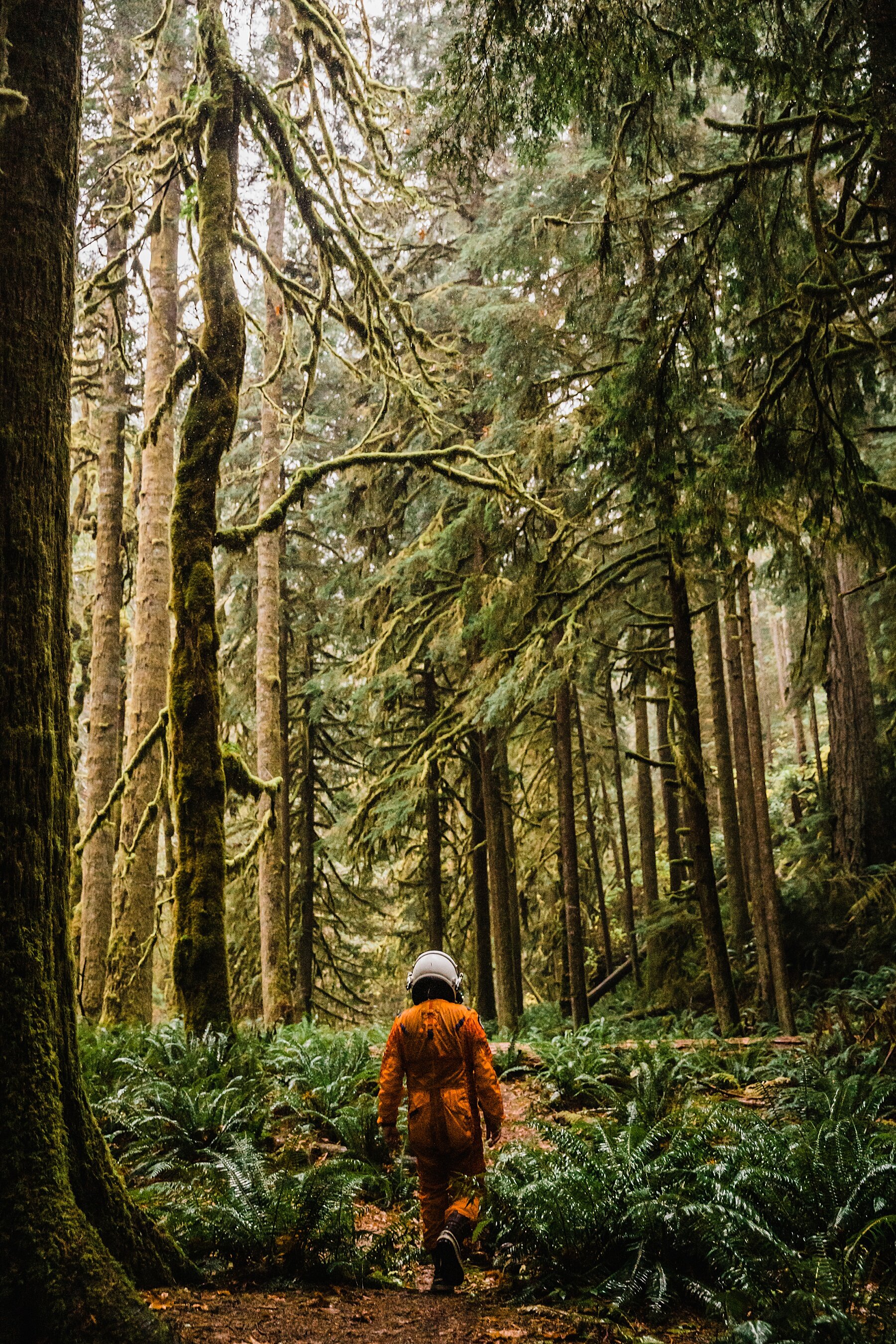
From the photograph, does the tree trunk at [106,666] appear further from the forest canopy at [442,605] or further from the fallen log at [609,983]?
the fallen log at [609,983]

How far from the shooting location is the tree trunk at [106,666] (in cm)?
1113

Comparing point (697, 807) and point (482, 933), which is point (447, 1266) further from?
point (482, 933)

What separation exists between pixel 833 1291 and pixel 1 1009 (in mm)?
3204

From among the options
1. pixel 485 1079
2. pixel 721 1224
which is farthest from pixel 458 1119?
pixel 721 1224

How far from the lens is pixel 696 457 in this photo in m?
8.12

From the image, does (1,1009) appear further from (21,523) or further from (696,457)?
(696,457)

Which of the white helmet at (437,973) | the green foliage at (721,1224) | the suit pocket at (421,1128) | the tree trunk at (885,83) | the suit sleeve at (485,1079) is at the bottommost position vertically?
the green foliage at (721,1224)

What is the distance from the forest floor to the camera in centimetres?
314

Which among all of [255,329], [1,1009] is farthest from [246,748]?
[1,1009]

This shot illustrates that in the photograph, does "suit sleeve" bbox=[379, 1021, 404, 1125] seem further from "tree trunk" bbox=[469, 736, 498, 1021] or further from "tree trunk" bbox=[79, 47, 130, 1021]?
"tree trunk" bbox=[469, 736, 498, 1021]

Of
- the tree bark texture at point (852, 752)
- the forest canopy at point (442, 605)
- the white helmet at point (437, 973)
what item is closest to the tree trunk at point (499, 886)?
the forest canopy at point (442, 605)

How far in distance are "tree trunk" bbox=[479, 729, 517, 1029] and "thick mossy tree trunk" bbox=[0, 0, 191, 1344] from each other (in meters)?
11.0

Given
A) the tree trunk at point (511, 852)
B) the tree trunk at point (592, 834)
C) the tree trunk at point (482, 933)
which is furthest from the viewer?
the tree trunk at point (592, 834)

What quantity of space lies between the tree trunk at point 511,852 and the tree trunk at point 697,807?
4499 millimetres
